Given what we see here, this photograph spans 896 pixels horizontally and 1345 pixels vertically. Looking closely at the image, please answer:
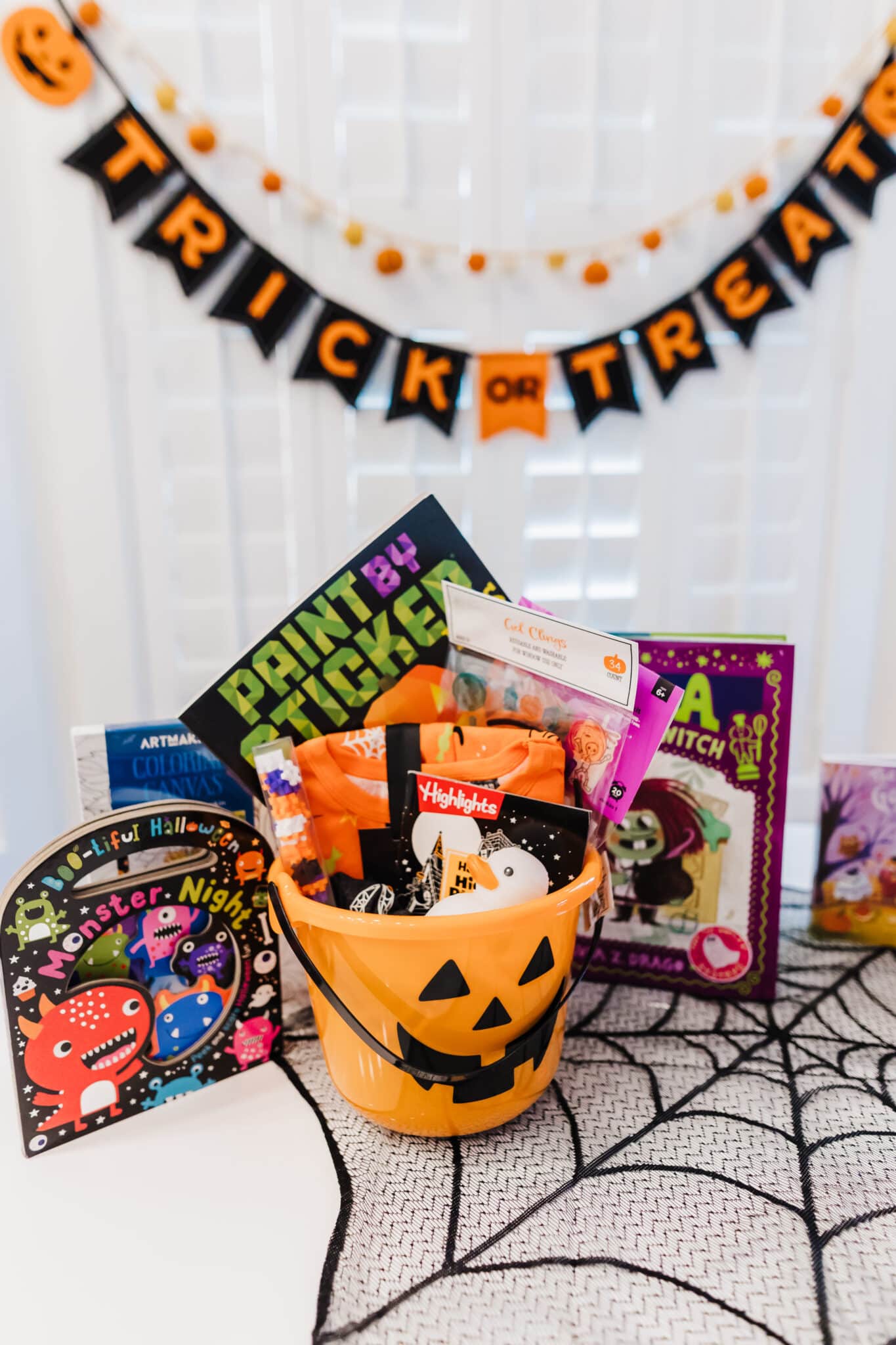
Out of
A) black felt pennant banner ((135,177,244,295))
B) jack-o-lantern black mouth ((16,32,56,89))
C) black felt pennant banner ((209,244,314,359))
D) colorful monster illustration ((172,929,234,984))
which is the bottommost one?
colorful monster illustration ((172,929,234,984))

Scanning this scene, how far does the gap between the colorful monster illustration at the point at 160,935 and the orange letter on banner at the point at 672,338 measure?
2.81 feet

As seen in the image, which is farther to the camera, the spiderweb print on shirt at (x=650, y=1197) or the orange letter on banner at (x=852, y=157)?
the orange letter on banner at (x=852, y=157)

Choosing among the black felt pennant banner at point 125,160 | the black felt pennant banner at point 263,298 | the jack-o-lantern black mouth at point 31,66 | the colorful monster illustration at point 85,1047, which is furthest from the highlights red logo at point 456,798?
the jack-o-lantern black mouth at point 31,66

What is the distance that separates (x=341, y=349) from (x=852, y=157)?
666 mm

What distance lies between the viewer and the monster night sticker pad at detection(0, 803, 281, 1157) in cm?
60

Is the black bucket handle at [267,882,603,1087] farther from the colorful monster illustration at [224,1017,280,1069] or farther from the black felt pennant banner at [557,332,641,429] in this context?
the black felt pennant banner at [557,332,641,429]

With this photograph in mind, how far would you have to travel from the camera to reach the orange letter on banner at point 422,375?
1.05m

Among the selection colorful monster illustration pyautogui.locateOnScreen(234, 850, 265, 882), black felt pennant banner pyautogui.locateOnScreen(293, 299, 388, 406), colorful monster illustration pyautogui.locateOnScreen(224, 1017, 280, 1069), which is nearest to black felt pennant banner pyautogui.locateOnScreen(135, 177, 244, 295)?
black felt pennant banner pyautogui.locateOnScreen(293, 299, 388, 406)

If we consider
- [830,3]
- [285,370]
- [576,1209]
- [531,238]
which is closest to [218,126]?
[285,370]

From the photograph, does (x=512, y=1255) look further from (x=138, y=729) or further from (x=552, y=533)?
(x=552, y=533)

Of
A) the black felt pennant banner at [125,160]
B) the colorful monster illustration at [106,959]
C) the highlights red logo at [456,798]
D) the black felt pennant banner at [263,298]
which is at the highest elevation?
the black felt pennant banner at [125,160]

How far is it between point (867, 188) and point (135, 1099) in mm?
1261

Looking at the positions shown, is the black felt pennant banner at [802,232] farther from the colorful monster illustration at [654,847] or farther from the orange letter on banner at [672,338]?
the colorful monster illustration at [654,847]

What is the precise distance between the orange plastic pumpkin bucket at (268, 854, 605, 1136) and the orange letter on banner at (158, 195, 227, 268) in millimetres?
747
